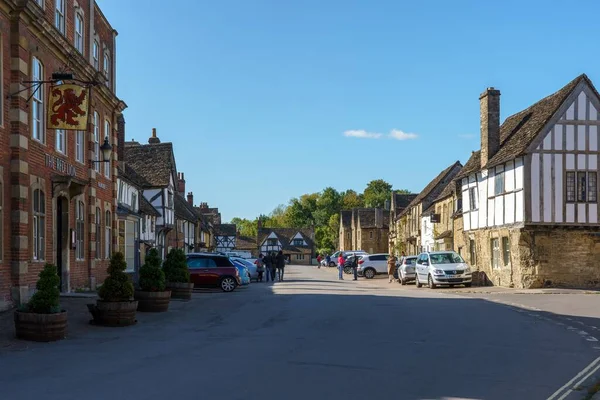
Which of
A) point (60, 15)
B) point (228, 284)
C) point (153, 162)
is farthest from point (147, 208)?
point (60, 15)

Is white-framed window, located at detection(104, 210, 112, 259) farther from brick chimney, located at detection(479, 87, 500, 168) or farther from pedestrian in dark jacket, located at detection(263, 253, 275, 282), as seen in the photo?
brick chimney, located at detection(479, 87, 500, 168)

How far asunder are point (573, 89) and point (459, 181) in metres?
14.2

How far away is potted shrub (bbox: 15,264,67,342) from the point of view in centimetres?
1309

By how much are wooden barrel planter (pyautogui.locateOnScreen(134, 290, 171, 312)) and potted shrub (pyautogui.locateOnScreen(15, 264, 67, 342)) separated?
6.04 m

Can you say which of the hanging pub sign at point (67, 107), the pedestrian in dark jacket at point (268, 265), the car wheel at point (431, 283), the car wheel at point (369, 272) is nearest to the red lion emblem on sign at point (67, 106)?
the hanging pub sign at point (67, 107)

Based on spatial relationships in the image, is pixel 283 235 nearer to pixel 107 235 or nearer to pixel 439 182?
pixel 439 182

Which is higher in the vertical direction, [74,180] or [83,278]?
[74,180]

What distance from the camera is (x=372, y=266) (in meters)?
53.3

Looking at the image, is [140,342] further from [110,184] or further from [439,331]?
[110,184]

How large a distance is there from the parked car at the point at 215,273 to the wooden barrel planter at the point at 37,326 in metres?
18.5

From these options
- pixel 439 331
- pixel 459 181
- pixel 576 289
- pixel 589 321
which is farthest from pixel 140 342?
pixel 459 181

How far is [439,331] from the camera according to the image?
15586 mm

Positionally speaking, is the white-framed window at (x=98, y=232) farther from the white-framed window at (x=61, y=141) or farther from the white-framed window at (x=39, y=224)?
the white-framed window at (x=39, y=224)

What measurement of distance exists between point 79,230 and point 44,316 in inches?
519
